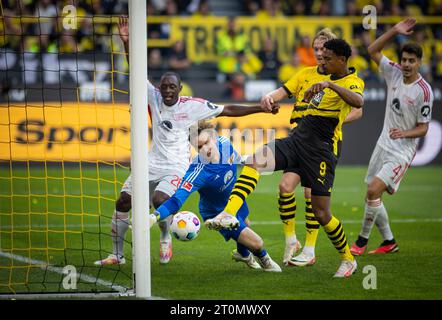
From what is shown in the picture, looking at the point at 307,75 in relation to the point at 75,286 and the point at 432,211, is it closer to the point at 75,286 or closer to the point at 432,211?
the point at 75,286

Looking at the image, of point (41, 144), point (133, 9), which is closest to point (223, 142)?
point (133, 9)

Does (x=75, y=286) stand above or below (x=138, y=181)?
below

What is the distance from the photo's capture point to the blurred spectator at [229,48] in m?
21.5

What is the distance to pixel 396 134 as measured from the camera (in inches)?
370

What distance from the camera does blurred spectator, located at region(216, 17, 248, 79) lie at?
70.5 feet

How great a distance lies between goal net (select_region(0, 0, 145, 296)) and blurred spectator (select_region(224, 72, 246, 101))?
7.95 ft

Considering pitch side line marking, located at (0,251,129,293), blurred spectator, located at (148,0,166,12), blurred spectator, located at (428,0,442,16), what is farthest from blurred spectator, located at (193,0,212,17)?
pitch side line marking, located at (0,251,129,293)

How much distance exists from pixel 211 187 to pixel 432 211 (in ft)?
20.3

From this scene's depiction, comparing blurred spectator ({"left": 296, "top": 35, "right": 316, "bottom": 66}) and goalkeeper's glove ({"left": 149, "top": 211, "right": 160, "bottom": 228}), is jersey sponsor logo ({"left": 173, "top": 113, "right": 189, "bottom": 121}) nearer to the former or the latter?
goalkeeper's glove ({"left": 149, "top": 211, "right": 160, "bottom": 228})

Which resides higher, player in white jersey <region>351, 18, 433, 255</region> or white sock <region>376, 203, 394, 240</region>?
player in white jersey <region>351, 18, 433, 255</region>

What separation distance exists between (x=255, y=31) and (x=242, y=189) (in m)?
15.0

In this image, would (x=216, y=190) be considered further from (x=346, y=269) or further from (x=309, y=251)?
(x=346, y=269)

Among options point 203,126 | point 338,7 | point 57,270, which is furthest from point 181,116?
point 338,7
